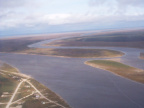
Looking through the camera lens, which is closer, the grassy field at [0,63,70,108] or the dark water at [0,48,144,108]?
the grassy field at [0,63,70,108]

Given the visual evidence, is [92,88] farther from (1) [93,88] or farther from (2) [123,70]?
(2) [123,70]

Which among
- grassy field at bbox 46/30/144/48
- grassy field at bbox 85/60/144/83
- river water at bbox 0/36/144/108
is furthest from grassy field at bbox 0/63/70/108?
grassy field at bbox 46/30/144/48

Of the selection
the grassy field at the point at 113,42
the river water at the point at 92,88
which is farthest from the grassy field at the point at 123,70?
the grassy field at the point at 113,42

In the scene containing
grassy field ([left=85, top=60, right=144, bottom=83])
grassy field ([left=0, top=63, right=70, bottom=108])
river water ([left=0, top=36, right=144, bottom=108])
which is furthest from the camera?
grassy field ([left=85, top=60, right=144, bottom=83])

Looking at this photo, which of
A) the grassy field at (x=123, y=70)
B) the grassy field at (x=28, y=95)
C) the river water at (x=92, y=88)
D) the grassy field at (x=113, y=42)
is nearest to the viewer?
the grassy field at (x=28, y=95)

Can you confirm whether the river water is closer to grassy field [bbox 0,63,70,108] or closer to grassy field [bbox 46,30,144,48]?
grassy field [bbox 0,63,70,108]

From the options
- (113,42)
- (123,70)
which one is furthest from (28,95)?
(113,42)

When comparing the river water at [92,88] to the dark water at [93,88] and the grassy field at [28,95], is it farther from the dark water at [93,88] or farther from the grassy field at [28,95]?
the grassy field at [28,95]

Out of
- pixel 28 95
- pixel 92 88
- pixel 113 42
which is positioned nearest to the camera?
pixel 28 95

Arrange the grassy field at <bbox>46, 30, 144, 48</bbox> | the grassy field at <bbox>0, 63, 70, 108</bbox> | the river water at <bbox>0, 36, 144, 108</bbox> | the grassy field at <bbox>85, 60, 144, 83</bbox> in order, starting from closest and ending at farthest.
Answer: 1. the grassy field at <bbox>0, 63, 70, 108</bbox>
2. the river water at <bbox>0, 36, 144, 108</bbox>
3. the grassy field at <bbox>85, 60, 144, 83</bbox>
4. the grassy field at <bbox>46, 30, 144, 48</bbox>

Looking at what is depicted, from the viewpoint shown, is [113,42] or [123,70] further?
[113,42]

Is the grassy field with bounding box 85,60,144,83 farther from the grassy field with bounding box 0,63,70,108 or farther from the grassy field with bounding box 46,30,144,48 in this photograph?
the grassy field with bounding box 46,30,144,48

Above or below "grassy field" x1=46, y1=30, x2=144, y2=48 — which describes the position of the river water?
below
